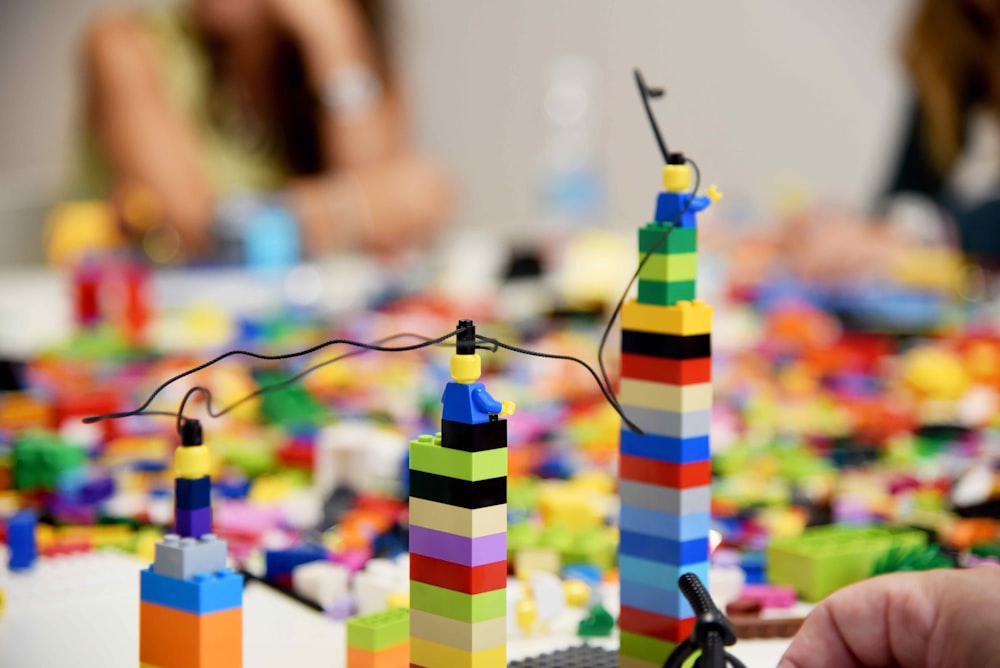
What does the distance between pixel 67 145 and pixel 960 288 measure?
3.35 metres

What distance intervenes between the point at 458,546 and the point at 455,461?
34mm

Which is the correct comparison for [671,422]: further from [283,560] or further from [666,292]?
[283,560]

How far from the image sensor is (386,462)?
3.22 ft

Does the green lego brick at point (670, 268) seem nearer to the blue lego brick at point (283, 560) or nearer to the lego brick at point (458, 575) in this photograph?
the lego brick at point (458, 575)

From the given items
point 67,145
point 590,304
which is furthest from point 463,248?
point 67,145

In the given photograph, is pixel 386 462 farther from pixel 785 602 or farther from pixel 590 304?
pixel 590 304

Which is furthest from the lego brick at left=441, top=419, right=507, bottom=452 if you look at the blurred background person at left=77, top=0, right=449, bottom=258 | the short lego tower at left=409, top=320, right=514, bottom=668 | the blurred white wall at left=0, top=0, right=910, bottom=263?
the blurred white wall at left=0, top=0, right=910, bottom=263

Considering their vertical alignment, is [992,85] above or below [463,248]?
above

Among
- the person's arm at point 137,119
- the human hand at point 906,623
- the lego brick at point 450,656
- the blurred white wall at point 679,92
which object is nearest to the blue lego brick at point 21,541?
the lego brick at point 450,656

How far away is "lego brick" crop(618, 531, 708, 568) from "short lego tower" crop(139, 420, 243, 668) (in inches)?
7.3

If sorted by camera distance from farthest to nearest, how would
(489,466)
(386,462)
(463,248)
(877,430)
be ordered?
(463,248), (877,430), (386,462), (489,466)

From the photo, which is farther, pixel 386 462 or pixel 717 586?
pixel 386 462

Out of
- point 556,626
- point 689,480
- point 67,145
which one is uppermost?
point 67,145

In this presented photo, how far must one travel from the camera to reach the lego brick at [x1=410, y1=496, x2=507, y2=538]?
0.49m
